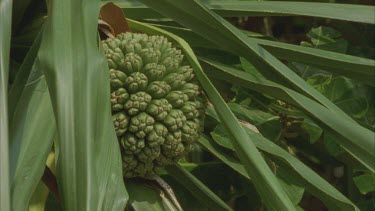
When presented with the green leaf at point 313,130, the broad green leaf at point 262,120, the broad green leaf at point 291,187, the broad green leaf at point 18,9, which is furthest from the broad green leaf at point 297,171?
the broad green leaf at point 18,9

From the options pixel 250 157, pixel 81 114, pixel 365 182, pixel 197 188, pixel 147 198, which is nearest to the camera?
pixel 81 114

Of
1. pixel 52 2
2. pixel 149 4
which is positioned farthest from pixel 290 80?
pixel 52 2

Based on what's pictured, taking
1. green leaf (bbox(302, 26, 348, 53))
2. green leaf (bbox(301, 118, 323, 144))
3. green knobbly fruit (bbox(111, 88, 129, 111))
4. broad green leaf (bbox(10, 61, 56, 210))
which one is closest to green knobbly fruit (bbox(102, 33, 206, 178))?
green knobbly fruit (bbox(111, 88, 129, 111))

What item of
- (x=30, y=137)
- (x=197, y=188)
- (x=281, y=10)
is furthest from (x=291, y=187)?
(x=30, y=137)

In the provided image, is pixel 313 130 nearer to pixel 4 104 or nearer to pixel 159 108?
pixel 159 108

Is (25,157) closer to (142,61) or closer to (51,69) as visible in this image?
(51,69)

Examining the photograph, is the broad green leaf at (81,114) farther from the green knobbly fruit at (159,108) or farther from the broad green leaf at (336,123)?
the broad green leaf at (336,123)
